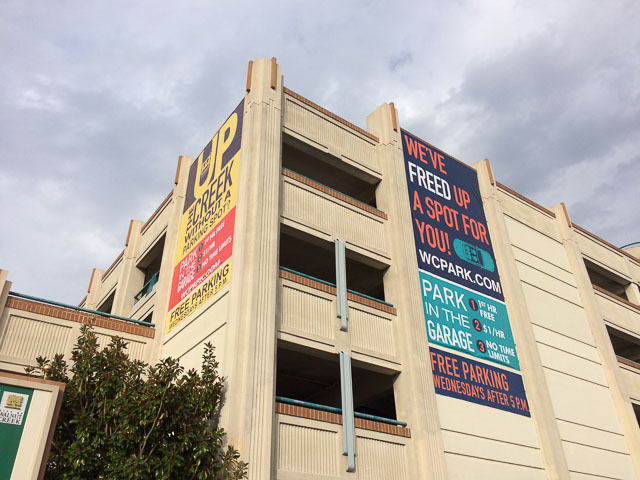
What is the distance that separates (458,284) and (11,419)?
18.5 m

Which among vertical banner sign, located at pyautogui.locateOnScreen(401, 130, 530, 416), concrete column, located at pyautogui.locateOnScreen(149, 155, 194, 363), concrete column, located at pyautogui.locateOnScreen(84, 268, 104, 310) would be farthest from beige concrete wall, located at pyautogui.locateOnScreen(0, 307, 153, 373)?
concrete column, located at pyautogui.locateOnScreen(84, 268, 104, 310)

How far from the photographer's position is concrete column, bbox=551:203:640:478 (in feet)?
90.5

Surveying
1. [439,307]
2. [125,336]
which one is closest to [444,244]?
[439,307]

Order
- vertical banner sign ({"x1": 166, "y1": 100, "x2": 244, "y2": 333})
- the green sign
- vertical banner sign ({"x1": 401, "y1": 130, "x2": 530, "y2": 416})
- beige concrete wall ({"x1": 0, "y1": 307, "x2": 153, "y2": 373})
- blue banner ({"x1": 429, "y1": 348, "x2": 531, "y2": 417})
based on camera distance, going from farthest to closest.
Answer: vertical banner sign ({"x1": 401, "y1": 130, "x2": 530, "y2": 416}), blue banner ({"x1": 429, "y1": 348, "x2": 531, "y2": 417}), vertical banner sign ({"x1": 166, "y1": 100, "x2": 244, "y2": 333}), beige concrete wall ({"x1": 0, "y1": 307, "x2": 153, "y2": 373}), the green sign

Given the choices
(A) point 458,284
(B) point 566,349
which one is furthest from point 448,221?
(B) point 566,349

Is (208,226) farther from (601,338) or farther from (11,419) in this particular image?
(601,338)

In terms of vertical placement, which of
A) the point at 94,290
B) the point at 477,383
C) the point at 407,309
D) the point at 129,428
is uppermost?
the point at 94,290

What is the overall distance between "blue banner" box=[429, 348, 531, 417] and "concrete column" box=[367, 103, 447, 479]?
742mm

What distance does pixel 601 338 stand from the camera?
1198 inches

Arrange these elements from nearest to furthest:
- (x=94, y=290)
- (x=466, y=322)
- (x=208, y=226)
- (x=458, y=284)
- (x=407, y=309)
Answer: (x=407, y=309) → (x=208, y=226) → (x=466, y=322) → (x=458, y=284) → (x=94, y=290)

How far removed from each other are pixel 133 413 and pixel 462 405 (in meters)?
12.6

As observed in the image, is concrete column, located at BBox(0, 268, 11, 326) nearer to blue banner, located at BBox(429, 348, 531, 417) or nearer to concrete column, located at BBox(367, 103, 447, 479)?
concrete column, located at BBox(367, 103, 447, 479)

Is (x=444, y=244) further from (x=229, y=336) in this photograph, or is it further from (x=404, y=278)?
(x=229, y=336)

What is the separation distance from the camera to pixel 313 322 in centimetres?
2006
